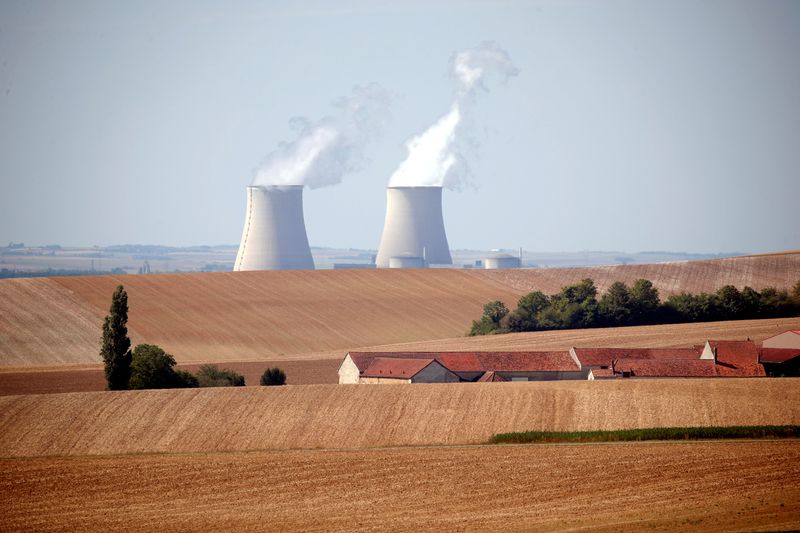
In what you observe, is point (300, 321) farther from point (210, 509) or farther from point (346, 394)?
point (210, 509)

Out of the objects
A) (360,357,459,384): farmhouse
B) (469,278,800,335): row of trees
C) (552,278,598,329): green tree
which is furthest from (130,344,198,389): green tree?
(552,278,598,329): green tree

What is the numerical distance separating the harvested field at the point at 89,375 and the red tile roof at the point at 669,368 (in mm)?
9097

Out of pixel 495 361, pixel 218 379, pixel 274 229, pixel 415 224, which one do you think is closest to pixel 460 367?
pixel 495 361

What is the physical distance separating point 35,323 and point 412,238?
26344 mm

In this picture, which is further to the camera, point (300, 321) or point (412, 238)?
point (412, 238)

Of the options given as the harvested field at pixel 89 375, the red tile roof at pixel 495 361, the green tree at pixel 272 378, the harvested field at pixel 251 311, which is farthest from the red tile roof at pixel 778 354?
the harvested field at pixel 251 311

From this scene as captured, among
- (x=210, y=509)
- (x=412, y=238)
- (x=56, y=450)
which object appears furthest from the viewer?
(x=412, y=238)

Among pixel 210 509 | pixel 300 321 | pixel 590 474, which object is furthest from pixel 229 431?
pixel 300 321

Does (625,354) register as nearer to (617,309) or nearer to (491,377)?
(491,377)

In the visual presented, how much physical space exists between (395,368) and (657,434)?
12.2 m

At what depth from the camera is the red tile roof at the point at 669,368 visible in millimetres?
34531

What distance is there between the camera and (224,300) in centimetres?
5647

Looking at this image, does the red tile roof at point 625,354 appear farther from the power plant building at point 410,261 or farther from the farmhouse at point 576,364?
the power plant building at point 410,261

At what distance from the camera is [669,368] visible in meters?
34.9
